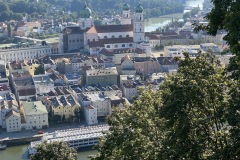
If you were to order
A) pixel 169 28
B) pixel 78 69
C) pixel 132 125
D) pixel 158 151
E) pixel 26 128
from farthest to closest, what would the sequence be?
1. pixel 169 28
2. pixel 78 69
3. pixel 26 128
4. pixel 132 125
5. pixel 158 151

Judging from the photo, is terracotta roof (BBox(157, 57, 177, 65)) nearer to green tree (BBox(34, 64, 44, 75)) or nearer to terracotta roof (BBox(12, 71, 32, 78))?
green tree (BBox(34, 64, 44, 75))

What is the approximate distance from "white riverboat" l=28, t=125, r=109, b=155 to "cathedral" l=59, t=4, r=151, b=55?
8958 millimetres

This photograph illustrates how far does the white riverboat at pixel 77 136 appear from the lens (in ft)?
34.2

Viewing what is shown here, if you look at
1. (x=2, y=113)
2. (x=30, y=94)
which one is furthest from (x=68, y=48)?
(x=2, y=113)

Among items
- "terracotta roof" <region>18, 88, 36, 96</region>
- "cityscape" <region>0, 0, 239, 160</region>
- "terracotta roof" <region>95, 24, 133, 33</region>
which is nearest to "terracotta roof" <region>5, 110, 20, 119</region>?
"cityscape" <region>0, 0, 239, 160</region>

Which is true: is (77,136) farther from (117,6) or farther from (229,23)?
(117,6)

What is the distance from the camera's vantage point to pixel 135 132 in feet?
12.9

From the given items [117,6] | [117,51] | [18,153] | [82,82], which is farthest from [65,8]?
[18,153]

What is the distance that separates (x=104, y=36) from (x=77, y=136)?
36.3 ft

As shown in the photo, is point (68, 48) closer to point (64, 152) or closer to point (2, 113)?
point (2, 113)

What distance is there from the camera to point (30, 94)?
13.8m

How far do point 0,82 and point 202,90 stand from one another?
13131 mm

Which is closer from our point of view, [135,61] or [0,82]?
[0,82]

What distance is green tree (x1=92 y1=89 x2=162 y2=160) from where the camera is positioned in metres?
3.75
